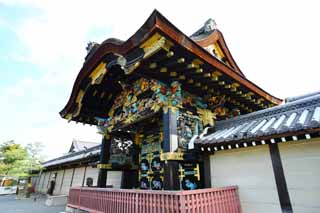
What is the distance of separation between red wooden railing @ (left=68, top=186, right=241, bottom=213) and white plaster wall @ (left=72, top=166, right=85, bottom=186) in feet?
26.8

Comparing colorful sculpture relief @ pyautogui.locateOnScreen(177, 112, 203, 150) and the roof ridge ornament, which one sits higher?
the roof ridge ornament

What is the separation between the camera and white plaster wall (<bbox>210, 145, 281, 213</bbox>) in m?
3.48

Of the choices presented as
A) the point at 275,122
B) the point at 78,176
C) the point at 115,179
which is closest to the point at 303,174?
the point at 275,122

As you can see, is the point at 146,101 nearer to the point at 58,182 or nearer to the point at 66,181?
the point at 66,181

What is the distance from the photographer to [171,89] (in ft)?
15.4

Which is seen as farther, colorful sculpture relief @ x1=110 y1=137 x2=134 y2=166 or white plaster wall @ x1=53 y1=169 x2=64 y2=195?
white plaster wall @ x1=53 y1=169 x2=64 y2=195

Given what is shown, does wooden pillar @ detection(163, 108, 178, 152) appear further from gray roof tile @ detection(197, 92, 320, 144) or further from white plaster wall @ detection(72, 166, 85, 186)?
white plaster wall @ detection(72, 166, 85, 186)

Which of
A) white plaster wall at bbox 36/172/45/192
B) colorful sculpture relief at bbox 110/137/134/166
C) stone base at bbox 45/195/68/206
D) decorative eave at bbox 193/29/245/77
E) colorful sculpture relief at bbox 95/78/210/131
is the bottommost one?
stone base at bbox 45/195/68/206

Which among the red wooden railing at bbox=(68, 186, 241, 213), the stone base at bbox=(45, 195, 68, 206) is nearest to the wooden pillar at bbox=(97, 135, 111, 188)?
the red wooden railing at bbox=(68, 186, 241, 213)

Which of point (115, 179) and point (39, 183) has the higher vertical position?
point (115, 179)

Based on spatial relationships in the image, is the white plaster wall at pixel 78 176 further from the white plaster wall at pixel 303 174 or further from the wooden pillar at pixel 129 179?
the white plaster wall at pixel 303 174

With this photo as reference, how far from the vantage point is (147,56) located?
3564 millimetres

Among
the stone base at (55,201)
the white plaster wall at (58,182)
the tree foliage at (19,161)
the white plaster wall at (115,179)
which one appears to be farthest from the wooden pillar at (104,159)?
the tree foliage at (19,161)

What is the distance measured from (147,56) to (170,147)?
78.9 inches
